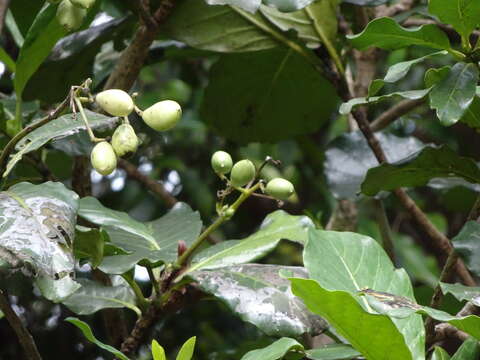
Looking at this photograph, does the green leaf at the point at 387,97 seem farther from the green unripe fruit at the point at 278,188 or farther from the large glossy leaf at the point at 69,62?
the large glossy leaf at the point at 69,62

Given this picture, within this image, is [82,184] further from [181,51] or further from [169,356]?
[169,356]

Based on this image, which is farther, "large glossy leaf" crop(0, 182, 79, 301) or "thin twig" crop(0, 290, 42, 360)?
"thin twig" crop(0, 290, 42, 360)

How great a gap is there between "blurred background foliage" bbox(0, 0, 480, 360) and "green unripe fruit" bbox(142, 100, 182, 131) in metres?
0.35

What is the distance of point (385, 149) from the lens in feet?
4.91

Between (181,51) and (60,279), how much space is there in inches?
31.5

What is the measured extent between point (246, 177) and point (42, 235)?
248mm

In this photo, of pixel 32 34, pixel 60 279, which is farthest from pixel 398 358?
pixel 32 34

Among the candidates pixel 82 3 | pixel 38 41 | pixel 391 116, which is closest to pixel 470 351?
pixel 82 3

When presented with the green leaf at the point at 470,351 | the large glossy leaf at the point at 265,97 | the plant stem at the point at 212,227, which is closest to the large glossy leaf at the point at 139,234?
the plant stem at the point at 212,227

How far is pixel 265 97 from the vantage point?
1.57 meters

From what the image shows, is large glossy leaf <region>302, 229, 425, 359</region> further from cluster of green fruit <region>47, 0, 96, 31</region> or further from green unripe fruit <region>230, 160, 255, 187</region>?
cluster of green fruit <region>47, 0, 96, 31</region>

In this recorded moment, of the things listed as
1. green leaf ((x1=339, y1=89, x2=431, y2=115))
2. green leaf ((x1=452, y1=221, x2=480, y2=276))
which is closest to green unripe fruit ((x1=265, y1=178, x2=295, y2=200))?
green leaf ((x1=339, y1=89, x2=431, y2=115))

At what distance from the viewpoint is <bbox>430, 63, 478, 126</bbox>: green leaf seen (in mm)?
915

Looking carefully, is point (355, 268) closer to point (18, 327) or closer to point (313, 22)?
point (18, 327)
